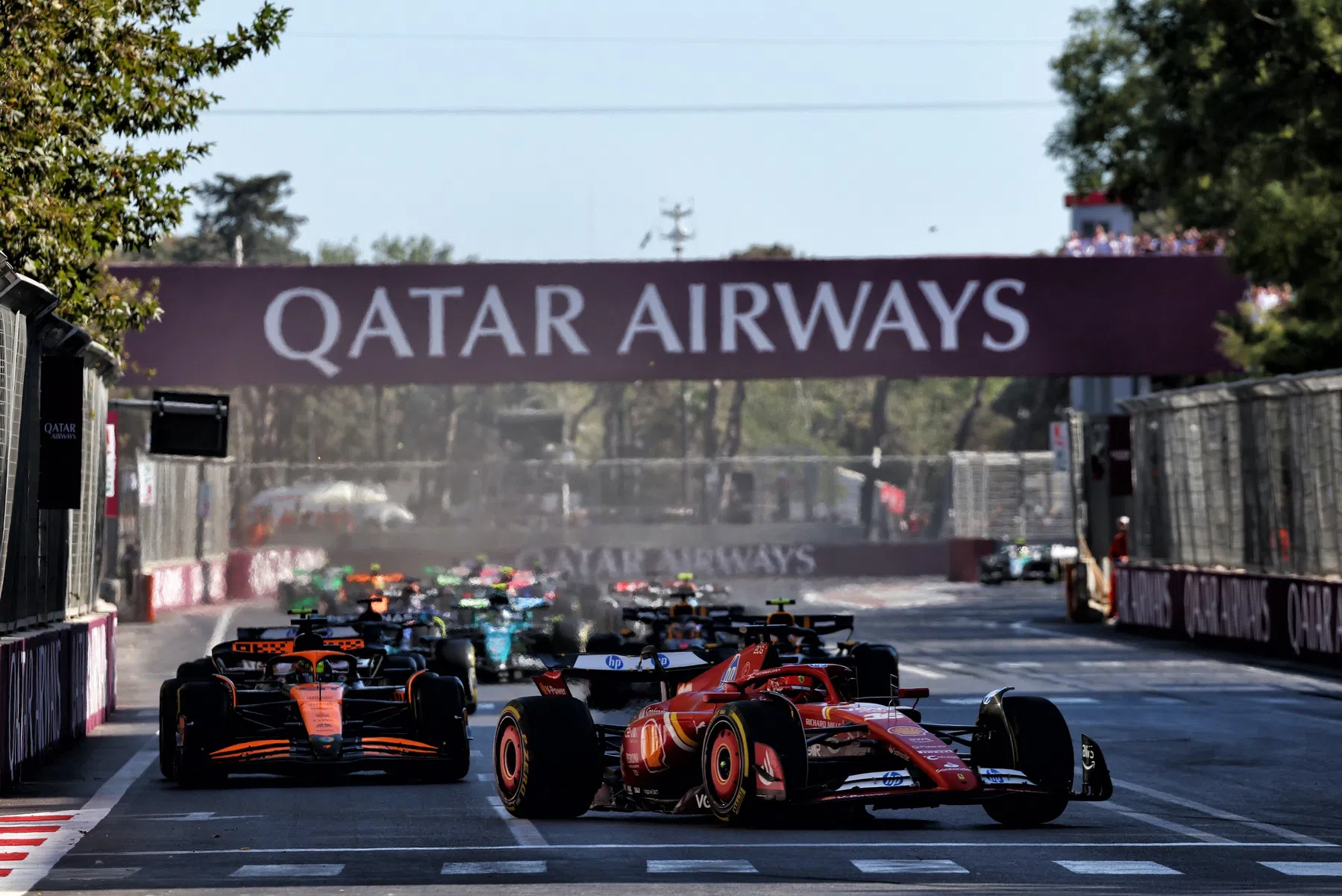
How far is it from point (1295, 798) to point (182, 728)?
22.8 feet

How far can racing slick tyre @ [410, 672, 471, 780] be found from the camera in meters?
15.7

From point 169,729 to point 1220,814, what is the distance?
6.79 meters

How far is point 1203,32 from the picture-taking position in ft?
132

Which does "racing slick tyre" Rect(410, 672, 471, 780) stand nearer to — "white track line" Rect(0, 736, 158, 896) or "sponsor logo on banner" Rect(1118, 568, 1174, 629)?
"white track line" Rect(0, 736, 158, 896)

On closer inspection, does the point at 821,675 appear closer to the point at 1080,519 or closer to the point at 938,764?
the point at 938,764

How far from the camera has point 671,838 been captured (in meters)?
12.1

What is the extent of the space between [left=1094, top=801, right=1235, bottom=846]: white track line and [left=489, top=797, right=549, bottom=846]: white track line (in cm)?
328

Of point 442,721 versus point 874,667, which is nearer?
point 442,721

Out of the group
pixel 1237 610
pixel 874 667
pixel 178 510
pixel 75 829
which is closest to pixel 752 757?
pixel 75 829

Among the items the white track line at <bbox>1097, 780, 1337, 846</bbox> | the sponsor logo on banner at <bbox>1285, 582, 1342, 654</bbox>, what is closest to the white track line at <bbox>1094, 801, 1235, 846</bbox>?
the white track line at <bbox>1097, 780, 1337, 846</bbox>

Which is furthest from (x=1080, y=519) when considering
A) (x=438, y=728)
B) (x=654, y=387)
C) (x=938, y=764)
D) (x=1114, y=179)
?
(x=654, y=387)

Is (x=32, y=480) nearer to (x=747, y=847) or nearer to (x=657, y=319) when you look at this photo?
(x=747, y=847)

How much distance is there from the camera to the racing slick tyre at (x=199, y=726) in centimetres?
1534

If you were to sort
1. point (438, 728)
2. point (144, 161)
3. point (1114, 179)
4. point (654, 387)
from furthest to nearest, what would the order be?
point (654, 387)
point (1114, 179)
point (144, 161)
point (438, 728)
